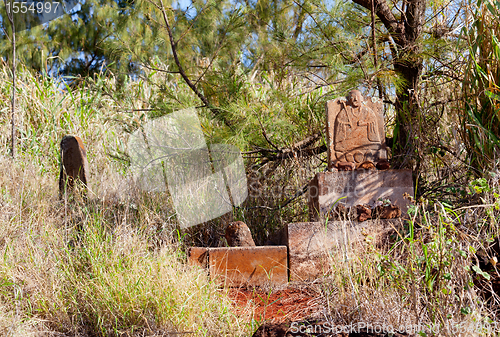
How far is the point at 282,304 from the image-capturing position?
2.95 meters

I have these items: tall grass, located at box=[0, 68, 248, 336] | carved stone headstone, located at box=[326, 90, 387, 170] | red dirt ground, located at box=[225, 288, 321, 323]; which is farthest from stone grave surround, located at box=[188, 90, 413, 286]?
tall grass, located at box=[0, 68, 248, 336]

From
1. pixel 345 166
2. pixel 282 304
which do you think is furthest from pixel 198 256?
pixel 345 166

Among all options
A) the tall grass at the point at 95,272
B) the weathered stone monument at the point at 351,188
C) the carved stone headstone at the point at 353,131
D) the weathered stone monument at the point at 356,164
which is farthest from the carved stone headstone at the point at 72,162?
the carved stone headstone at the point at 353,131

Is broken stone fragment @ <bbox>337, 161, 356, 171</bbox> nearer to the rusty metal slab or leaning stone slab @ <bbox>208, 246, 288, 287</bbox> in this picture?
leaning stone slab @ <bbox>208, 246, 288, 287</bbox>

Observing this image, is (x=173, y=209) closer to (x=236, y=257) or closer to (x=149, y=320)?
(x=236, y=257)

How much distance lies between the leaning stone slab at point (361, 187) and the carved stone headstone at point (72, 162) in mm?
2286

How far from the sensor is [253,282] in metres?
3.35

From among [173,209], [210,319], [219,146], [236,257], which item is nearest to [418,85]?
[219,146]

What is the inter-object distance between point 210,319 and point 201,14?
2.84 meters

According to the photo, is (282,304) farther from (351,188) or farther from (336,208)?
(351,188)

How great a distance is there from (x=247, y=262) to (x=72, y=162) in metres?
2.07

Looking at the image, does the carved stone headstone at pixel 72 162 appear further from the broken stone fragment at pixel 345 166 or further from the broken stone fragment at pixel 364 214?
the broken stone fragment at pixel 364 214

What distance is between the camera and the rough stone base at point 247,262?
332 centimetres

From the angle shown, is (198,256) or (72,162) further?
(72,162)
